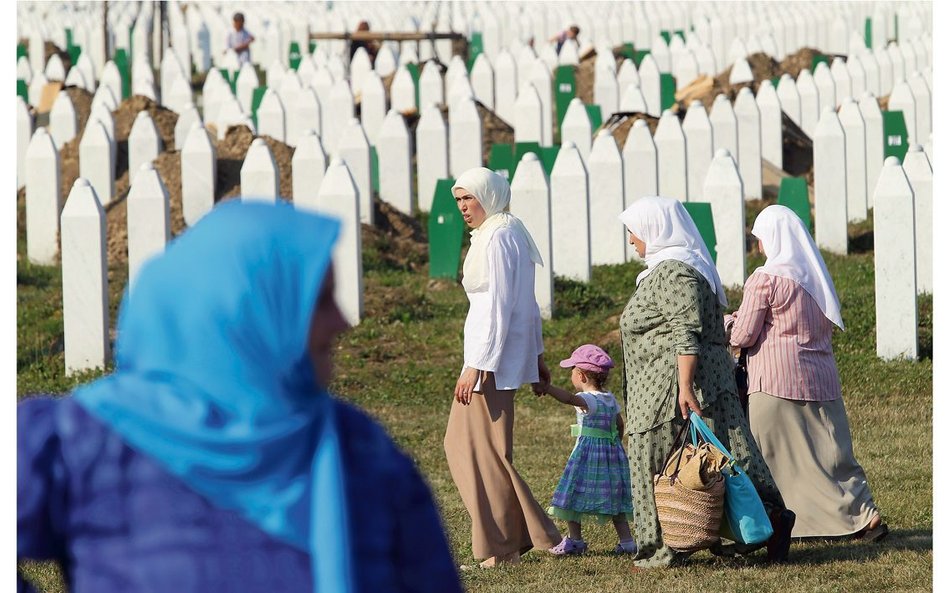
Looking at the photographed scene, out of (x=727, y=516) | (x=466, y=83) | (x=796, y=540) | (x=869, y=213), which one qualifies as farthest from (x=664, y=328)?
(x=466, y=83)

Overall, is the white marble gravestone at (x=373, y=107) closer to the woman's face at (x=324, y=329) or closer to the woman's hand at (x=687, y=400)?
the woman's hand at (x=687, y=400)

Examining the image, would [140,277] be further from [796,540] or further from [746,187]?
[746,187]

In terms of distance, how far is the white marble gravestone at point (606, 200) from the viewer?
12.8 meters

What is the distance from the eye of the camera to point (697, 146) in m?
14.6

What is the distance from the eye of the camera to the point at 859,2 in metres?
32.8

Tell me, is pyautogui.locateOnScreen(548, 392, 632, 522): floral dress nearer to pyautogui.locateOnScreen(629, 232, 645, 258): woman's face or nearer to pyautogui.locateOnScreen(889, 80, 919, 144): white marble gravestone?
pyautogui.locateOnScreen(629, 232, 645, 258): woman's face

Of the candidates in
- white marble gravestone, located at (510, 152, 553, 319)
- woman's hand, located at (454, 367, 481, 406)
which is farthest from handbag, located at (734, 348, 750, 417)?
white marble gravestone, located at (510, 152, 553, 319)

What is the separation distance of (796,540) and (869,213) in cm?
834

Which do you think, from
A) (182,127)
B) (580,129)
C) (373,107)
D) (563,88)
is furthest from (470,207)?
(563,88)

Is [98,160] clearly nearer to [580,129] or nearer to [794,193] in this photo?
[580,129]

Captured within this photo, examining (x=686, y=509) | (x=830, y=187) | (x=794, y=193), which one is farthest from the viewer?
(x=830, y=187)

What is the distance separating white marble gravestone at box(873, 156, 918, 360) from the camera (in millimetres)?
10484

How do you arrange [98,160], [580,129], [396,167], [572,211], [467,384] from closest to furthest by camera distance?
[467,384]
[572,211]
[98,160]
[396,167]
[580,129]

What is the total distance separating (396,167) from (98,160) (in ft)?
9.14
